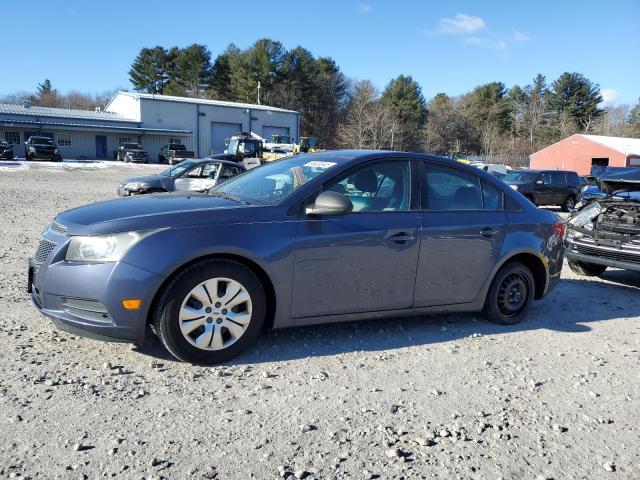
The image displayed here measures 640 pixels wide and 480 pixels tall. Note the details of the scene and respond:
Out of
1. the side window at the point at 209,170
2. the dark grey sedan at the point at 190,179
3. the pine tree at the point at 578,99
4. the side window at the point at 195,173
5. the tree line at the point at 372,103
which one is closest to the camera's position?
the dark grey sedan at the point at 190,179

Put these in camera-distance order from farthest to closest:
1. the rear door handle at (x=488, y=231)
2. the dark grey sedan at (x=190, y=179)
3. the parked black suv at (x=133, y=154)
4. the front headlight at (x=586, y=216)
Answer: the parked black suv at (x=133, y=154) < the dark grey sedan at (x=190, y=179) < the front headlight at (x=586, y=216) < the rear door handle at (x=488, y=231)

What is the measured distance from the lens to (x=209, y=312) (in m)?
3.76

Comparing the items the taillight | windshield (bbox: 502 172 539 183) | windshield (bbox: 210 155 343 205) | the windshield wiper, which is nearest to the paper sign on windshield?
windshield (bbox: 210 155 343 205)

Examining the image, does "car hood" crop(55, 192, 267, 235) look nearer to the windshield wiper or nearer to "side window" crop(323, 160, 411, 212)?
the windshield wiper

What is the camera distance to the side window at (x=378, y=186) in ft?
14.4

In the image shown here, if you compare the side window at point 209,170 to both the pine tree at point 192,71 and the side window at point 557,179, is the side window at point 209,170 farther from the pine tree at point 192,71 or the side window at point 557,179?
the pine tree at point 192,71

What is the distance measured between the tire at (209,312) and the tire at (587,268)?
5844 mm

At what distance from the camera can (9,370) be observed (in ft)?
11.7

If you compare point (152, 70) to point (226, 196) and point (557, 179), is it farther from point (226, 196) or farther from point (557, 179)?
point (226, 196)

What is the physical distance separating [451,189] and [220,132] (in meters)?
55.5

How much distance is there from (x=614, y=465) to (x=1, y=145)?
4088 centimetres

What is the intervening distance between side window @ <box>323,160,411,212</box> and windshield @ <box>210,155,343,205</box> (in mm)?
202

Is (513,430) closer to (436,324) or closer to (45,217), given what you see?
(436,324)

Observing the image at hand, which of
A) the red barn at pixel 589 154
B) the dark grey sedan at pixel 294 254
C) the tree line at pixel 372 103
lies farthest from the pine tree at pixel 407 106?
the dark grey sedan at pixel 294 254
